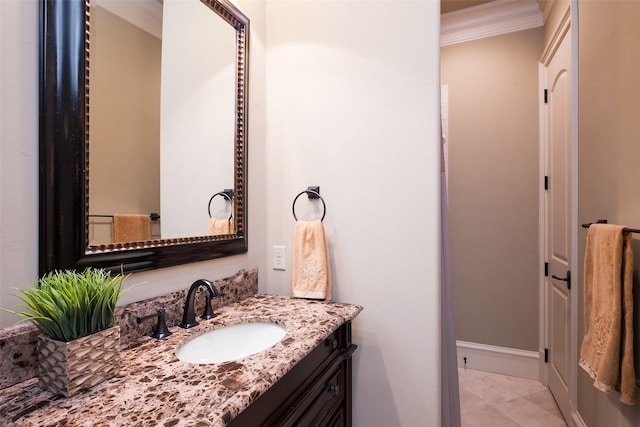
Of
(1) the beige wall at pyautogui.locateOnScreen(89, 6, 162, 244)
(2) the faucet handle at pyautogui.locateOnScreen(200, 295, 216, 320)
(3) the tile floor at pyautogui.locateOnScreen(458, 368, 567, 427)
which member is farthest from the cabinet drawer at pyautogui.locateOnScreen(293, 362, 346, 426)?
(3) the tile floor at pyautogui.locateOnScreen(458, 368, 567, 427)

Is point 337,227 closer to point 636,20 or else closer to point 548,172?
point 636,20

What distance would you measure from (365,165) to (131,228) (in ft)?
3.05

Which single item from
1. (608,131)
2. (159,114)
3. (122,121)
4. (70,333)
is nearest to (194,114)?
(159,114)

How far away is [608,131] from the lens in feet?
4.70

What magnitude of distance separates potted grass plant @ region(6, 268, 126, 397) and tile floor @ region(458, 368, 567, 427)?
83.7 inches

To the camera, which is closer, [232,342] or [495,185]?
[232,342]

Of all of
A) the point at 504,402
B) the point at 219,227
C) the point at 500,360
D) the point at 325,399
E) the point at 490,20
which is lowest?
the point at 504,402

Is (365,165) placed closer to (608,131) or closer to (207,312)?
(207,312)

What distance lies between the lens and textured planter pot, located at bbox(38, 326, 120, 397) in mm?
637

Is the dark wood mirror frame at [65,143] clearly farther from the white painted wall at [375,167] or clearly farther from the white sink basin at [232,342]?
the white painted wall at [375,167]

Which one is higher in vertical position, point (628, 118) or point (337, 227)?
point (628, 118)

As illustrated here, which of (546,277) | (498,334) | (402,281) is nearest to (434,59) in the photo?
(402,281)

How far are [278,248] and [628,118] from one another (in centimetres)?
156

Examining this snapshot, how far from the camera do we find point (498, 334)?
261 cm
